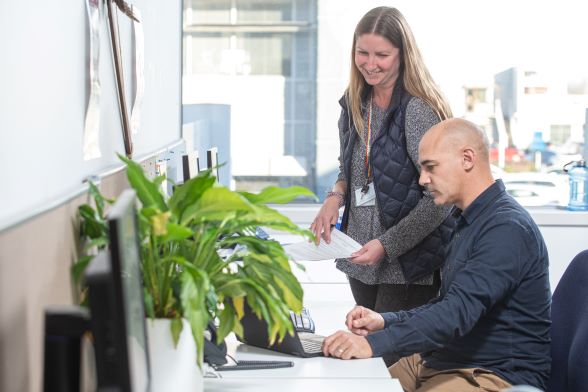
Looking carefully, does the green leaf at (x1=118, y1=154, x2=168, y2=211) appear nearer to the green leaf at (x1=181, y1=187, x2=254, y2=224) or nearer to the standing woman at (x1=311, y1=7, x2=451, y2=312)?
the green leaf at (x1=181, y1=187, x2=254, y2=224)

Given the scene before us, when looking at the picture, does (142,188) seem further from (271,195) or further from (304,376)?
(304,376)

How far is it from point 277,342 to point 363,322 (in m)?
0.21

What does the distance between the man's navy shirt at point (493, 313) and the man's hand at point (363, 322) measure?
0.03m

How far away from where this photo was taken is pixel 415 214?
9.01 ft

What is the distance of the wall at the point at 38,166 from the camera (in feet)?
4.14

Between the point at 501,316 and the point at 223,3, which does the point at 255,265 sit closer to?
the point at 501,316

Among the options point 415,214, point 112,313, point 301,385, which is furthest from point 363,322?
point 112,313

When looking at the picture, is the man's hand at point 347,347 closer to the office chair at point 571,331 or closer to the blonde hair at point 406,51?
the office chair at point 571,331

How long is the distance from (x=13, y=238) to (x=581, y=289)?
147 cm

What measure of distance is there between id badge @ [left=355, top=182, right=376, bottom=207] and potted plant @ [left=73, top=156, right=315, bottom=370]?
120cm

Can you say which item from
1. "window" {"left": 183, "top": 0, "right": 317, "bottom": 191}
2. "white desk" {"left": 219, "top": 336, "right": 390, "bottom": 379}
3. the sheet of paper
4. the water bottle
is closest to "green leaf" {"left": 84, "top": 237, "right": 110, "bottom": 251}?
"white desk" {"left": 219, "top": 336, "right": 390, "bottom": 379}

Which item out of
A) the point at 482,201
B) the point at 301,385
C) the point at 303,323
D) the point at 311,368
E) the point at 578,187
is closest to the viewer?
the point at 301,385

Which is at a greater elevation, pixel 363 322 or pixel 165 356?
pixel 165 356

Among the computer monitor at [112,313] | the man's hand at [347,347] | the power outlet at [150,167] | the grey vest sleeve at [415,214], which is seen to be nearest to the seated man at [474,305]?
the man's hand at [347,347]
